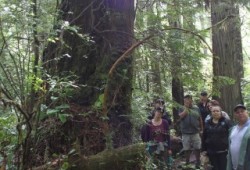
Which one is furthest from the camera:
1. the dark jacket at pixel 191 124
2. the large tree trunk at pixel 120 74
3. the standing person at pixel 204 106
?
the standing person at pixel 204 106

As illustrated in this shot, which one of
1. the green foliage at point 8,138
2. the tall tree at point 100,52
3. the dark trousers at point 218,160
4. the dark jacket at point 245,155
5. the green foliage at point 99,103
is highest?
→ the tall tree at point 100,52

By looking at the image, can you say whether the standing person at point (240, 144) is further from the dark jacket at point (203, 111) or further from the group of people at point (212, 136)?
the dark jacket at point (203, 111)

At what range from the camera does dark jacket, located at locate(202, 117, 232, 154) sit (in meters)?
7.22

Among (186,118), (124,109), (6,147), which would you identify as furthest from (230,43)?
(6,147)

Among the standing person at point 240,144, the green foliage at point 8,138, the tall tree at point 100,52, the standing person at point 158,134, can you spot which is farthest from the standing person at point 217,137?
the green foliage at point 8,138

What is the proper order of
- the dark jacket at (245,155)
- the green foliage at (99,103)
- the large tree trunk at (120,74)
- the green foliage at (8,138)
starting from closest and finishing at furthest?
the green foliage at (8,138) < the green foliage at (99,103) < the dark jacket at (245,155) < the large tree trunk at (120,74)

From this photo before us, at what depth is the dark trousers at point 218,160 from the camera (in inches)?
289

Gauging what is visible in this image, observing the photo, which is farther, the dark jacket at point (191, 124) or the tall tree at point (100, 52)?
the dark jacket at point (191, 124)

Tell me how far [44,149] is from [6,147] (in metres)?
0.98

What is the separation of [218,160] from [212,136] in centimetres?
55

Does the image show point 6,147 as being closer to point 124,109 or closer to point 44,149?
point 44,149

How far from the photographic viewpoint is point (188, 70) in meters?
6.17

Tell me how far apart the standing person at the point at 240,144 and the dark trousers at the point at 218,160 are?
1268mm

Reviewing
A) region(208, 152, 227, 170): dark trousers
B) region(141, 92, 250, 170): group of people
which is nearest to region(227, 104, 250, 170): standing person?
region(141, 92, 250, 170): group of people
